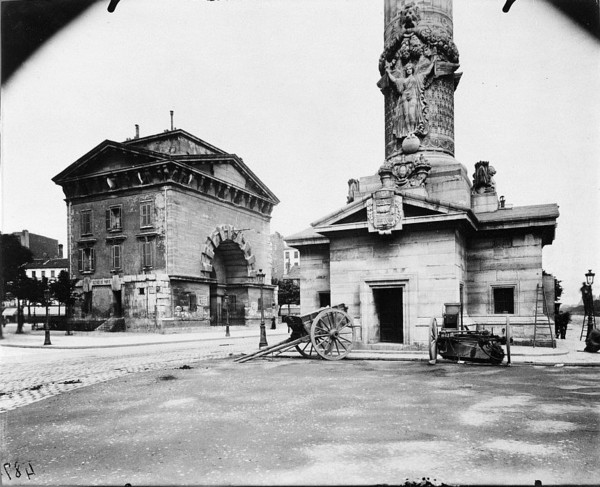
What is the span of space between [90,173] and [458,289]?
105 feet

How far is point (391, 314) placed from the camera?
18375 mm

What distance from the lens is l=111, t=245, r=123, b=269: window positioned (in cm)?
3700

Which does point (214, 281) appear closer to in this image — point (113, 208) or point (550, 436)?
point (113, 208)

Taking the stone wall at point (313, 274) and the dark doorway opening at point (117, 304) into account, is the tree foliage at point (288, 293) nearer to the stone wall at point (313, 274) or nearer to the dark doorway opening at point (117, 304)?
the dark doorway opening at point (117, 304)

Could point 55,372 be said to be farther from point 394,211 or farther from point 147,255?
point 147,255

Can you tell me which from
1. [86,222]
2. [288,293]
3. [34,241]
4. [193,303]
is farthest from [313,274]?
[288,293]

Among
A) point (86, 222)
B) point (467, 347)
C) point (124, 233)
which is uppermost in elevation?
point (86, 222)

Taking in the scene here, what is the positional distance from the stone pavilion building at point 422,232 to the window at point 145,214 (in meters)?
18.3

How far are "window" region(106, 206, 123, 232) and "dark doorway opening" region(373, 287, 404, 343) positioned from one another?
25.5 metres

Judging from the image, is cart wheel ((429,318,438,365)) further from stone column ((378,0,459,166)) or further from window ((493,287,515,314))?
stone column ((378,0,459,166))

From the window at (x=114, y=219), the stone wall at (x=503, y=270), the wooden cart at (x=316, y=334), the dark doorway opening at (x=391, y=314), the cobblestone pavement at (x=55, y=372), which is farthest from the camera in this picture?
the window at (x=114, y=219)

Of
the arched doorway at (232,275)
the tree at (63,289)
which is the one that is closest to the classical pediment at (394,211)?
the tree at (63,289)

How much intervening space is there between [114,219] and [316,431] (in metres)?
34.8

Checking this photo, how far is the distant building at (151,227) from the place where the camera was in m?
35.3
